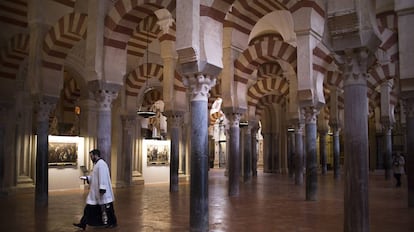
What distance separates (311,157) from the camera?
8711 mm

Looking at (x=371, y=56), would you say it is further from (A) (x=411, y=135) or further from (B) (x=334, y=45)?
(A) (x=411, y=135)

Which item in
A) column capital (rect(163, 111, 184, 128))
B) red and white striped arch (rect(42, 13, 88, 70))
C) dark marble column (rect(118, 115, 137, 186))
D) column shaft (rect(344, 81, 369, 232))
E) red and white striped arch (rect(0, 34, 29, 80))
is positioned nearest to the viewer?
column shaft (rect(344, 81, 369, 232))

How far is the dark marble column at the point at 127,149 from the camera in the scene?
13.0 m

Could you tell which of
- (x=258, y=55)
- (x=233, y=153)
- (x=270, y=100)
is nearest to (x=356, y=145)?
(x=233, y=153)

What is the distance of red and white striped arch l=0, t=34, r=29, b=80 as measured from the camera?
1015 cm

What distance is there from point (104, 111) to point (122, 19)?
1728 millimetres

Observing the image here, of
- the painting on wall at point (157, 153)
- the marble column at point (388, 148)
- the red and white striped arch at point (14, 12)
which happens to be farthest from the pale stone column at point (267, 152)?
the red and white striped arch at point (14, 12)

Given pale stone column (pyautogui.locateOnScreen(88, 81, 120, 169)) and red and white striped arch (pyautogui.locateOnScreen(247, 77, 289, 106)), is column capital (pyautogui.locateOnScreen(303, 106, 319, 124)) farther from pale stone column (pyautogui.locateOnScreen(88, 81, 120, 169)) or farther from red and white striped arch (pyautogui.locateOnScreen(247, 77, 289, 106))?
red and white striped arch (pyautogui.locateOnScreen(247, 77, 289, 106))

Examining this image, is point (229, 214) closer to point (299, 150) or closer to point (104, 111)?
point (104, 111)

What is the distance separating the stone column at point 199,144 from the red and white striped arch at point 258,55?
437 centimetres

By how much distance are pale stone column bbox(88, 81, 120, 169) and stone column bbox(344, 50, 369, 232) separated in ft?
15.3

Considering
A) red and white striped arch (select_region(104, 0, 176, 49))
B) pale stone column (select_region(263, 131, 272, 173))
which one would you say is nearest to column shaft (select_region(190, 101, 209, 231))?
red and white striped arch (select_region(104, 0, 176, 49))

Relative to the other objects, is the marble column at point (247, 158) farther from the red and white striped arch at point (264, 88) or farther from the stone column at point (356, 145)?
the stone column at point (356, 145)

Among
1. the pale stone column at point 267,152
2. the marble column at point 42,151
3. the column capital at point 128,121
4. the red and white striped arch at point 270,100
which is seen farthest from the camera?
the pale stone column at point 267,152
